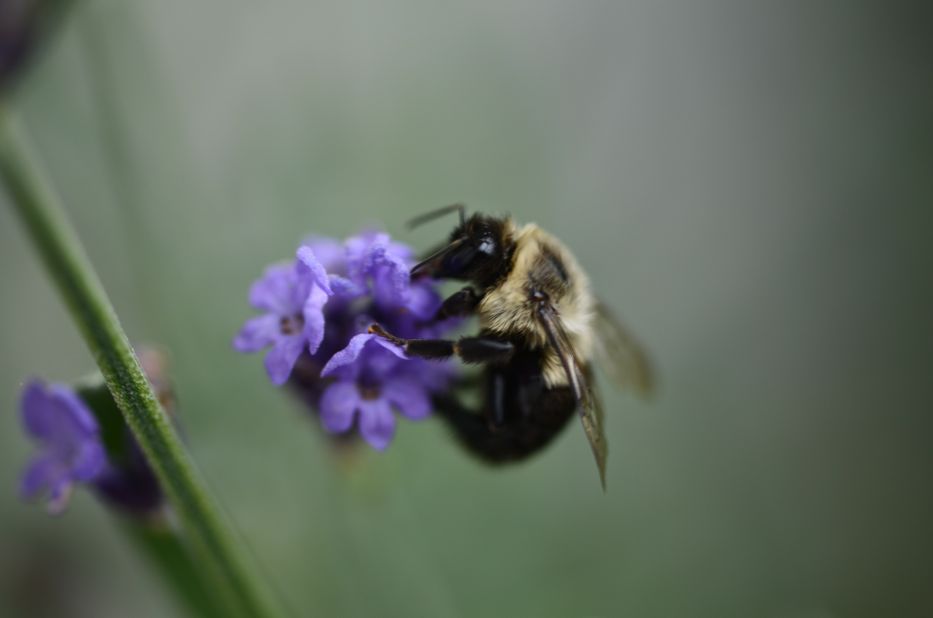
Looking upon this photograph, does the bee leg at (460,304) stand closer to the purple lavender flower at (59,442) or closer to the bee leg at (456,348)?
the bee leg at (456,348)

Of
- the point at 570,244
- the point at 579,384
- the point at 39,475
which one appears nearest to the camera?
the point at 579,384

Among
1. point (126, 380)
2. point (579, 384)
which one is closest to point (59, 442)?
point (126, 380)

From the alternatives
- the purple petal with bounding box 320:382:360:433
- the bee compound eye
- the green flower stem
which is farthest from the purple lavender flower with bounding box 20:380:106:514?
the bee compound eye

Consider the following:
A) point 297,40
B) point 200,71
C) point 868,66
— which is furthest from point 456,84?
point 868,66

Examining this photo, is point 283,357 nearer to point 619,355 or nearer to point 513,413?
point 513,413

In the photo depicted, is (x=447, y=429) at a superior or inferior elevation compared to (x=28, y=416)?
inferior

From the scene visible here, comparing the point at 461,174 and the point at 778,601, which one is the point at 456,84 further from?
the point at 778,601
